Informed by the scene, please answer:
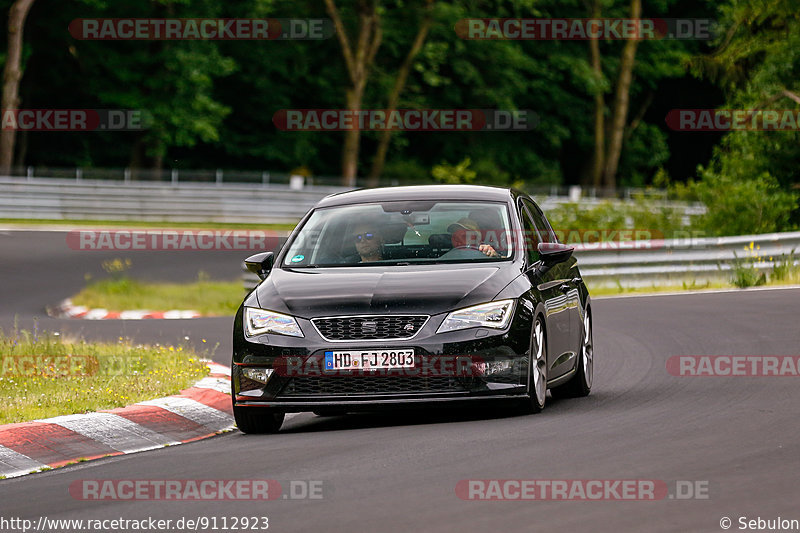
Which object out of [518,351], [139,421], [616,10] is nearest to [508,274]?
[518,351]

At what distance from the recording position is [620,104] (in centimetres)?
5806

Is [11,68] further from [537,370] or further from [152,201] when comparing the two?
[537,370]

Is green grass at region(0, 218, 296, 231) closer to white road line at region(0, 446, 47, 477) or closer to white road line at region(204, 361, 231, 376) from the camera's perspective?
white road line at region(204, 361, 231, 376)

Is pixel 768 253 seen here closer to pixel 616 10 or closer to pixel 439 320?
pixel 439 320

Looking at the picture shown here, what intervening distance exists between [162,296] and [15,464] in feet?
50.6

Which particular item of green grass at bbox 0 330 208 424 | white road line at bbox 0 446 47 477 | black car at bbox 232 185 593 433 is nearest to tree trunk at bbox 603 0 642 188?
green grass at bbox 0 330 208 424

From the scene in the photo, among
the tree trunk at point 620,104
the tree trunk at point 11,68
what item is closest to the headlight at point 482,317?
the tree trunk at point 11,68

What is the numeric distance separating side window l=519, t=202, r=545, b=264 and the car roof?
0.19m

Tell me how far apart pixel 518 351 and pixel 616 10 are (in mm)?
51405

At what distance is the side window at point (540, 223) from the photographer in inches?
472

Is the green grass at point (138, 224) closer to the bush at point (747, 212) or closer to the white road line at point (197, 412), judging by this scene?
the bush at point (747, 212)

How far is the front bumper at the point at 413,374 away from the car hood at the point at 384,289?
144 millimetres

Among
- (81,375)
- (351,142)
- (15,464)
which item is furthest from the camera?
(351,142)

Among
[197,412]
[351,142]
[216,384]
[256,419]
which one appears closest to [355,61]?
[351,142]
